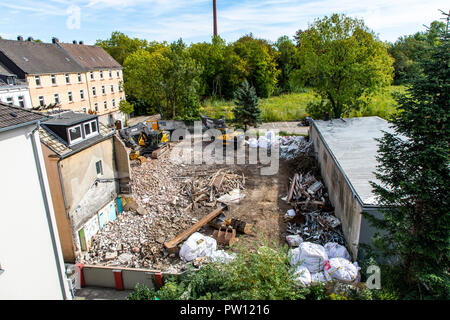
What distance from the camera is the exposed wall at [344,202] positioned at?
1090 cm

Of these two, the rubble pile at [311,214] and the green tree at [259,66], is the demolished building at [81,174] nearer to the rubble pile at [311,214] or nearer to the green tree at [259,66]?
the rubble pile at [311,214]

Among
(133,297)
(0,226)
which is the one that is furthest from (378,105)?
(0,226)

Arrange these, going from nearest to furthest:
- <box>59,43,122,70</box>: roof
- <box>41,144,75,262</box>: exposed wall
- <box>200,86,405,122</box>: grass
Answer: <box>41,144,75,262</box>: exposed wall, <box>200,86,405,122</box>: grass, <box>59,43,122,70</box>: roof

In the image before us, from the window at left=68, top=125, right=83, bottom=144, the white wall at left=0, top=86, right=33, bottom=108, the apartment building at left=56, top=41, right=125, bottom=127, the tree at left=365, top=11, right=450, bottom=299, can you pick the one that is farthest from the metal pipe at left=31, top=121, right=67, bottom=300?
the apartment building at left=56, top=41, right=125, bottom=127

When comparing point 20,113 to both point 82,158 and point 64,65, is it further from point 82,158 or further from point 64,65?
point 64,65

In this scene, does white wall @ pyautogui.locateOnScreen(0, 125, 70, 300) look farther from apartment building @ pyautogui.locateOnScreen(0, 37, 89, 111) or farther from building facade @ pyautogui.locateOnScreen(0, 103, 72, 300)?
apartment building @ pyautogui.locateOnScreen(0, 37, 89, 111)

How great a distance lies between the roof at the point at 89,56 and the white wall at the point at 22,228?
1405 inches

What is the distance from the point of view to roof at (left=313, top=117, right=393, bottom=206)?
11.8 meters

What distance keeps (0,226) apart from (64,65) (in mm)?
34523

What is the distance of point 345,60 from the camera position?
23781 mm

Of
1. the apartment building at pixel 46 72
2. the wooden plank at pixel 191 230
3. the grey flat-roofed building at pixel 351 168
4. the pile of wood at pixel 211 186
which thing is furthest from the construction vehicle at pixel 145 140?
the grey flat-roofed building at pixel 351 168

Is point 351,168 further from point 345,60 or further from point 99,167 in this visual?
point 345,60

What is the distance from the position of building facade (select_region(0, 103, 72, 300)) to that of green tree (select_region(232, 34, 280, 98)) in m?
42.8

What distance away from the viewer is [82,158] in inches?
553
